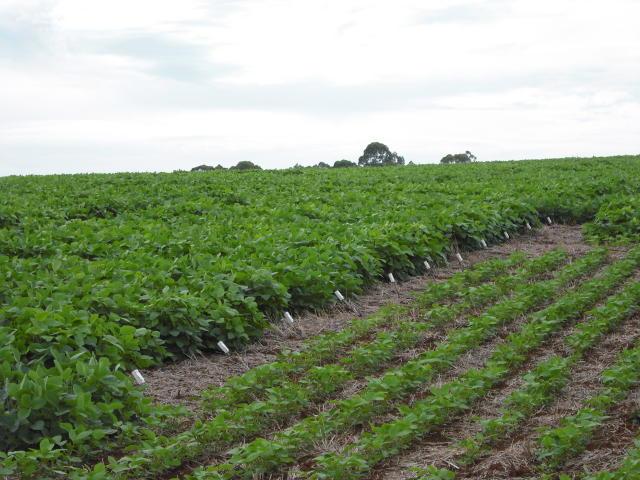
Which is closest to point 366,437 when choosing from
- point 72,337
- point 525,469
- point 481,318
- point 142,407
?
point 525,469

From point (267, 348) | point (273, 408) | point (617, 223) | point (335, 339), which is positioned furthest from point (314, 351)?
point (617, 223)

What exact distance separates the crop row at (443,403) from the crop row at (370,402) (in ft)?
0.63

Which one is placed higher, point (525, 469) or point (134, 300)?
point (134, 300)

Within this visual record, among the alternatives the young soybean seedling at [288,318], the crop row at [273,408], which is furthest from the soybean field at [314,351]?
the young soybean seedling at [288,318]

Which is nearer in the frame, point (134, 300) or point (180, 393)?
point (180, 393)

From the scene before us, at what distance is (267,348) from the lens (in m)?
6.98

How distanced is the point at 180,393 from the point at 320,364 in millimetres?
1190

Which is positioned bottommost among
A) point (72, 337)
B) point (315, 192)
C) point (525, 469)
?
point (525, 469)

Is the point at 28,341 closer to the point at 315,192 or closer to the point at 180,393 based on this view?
the point at 180,393

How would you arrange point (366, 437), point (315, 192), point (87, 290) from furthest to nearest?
point (315, 192) < point (87, 290) < point (366, 437)

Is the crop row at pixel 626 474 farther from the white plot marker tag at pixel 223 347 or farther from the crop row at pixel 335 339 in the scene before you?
the white plot marker tag at pixel 223 347

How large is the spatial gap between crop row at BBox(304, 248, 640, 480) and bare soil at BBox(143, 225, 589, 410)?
1691 mm

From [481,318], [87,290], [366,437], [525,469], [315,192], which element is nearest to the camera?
[525,469]

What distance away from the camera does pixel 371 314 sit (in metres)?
8.18
